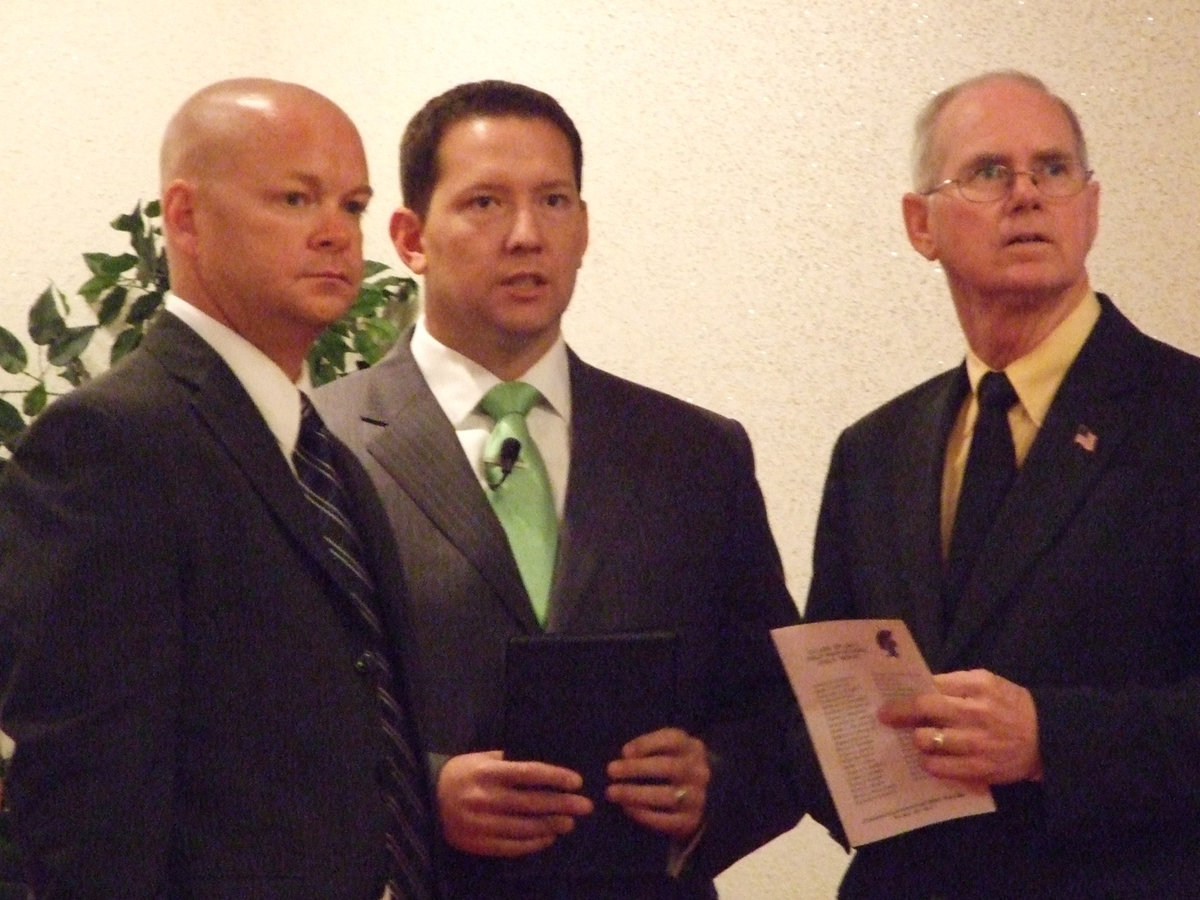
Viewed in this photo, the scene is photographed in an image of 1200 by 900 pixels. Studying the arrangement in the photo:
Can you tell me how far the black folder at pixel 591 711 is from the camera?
6.19 feet

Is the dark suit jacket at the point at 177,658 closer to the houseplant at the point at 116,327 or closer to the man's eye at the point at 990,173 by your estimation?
the man's eye at the point at 990,173

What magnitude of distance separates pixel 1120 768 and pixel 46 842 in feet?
4.14

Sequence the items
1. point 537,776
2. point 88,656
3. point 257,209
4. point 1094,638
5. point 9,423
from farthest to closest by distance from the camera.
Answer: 1. point 9,423
2. point 1094,638
3. point 537,776
4. point 257,209
5. point 88,656

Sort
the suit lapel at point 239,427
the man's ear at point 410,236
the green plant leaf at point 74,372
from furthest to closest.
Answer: the green plant leaf at point 74,372 → the man's ear at point 410,236 → the suit lapel at point 239,427

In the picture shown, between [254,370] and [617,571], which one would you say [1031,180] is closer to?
[617,571]

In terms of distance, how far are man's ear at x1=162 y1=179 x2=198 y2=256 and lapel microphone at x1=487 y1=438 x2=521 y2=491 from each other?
59 centimetres

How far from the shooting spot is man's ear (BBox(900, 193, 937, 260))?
2384 millimetres

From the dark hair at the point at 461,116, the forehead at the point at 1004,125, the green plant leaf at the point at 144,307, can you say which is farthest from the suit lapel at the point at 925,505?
the green plant leaf at the point at 144,307

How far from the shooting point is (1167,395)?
2133 millimetres

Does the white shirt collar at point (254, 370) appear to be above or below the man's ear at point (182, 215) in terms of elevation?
below

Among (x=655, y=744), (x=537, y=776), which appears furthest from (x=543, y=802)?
(x=655, y=744)

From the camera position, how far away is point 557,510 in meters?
2.28

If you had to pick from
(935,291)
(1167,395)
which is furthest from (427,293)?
(935,291)

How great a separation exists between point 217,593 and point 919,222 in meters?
1.27
